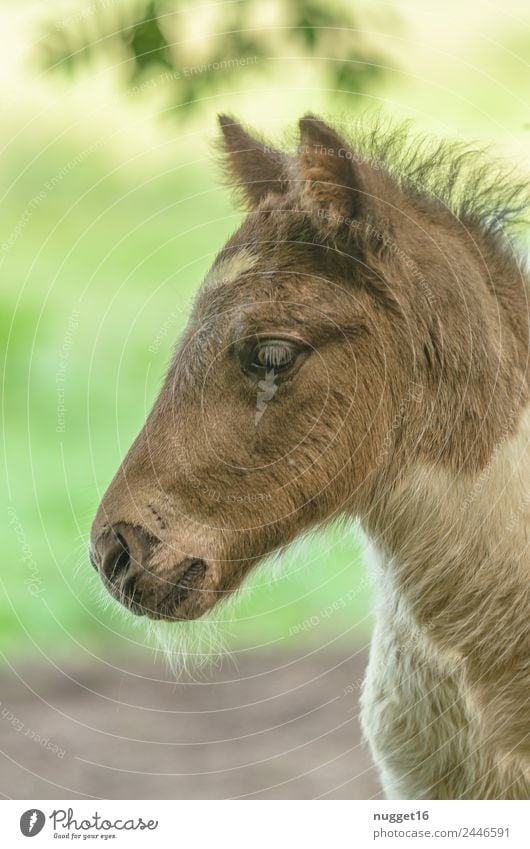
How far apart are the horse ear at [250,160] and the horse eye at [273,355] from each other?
49cm

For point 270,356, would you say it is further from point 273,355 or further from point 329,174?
point 329,174

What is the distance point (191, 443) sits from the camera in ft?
6.80

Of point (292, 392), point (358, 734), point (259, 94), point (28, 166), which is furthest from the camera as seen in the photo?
point (358, 734)

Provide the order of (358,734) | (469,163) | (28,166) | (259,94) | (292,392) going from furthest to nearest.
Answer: (358,734) < (28,166) < (259,94) < (469,163) < (292,392)

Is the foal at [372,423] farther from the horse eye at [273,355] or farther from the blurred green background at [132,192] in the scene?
the blurred green background at [132,192]

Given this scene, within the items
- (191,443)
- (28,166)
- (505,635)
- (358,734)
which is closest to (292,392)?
(191,443)

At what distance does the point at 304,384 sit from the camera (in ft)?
6.76

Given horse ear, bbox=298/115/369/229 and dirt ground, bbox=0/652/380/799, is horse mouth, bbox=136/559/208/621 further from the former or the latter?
dirt ground, bbox=0/652/380/799

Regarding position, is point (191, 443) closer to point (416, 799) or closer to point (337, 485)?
point (337, 485)

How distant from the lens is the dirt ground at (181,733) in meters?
4.16

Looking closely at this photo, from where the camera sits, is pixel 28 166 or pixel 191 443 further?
pixel 28 166

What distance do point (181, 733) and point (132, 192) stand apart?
2.52 m

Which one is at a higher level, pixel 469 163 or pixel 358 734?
pixel 469 163
